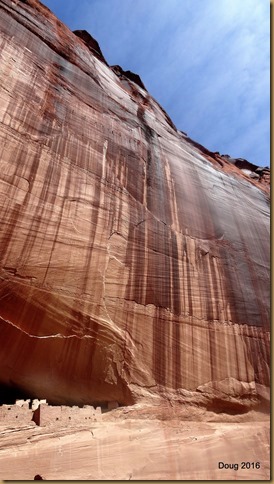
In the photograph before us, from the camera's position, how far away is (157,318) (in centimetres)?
945

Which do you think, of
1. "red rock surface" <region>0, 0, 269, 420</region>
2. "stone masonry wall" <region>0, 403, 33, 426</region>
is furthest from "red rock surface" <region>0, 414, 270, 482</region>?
"red rock surface" <region>0, 0, 269, 420</region>

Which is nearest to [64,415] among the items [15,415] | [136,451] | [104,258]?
[15,415]

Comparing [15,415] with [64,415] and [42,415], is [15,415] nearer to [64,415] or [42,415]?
[42,415]

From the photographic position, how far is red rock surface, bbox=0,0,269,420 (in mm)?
8297

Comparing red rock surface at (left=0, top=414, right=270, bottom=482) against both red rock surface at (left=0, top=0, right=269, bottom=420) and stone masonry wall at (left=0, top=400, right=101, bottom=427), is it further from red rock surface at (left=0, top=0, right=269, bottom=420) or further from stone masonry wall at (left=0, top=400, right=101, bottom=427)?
red rock surface at (left=0, top=0, right=269, bottom=420)

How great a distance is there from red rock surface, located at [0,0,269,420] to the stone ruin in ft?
2.10

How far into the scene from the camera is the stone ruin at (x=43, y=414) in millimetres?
7113

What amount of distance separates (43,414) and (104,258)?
11.3 feet

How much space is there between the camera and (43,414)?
7324mm

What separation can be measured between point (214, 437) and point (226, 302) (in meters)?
3.47

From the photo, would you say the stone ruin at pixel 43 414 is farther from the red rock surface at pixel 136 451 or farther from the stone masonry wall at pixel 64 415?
the red rock surface at pixel 136 451

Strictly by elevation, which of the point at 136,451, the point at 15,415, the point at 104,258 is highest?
the point at 104,258

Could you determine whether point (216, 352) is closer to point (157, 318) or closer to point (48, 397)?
point (157, 318)

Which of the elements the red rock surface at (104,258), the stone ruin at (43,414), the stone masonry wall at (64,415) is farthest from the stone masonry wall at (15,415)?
the red rock surface at (104,258)
